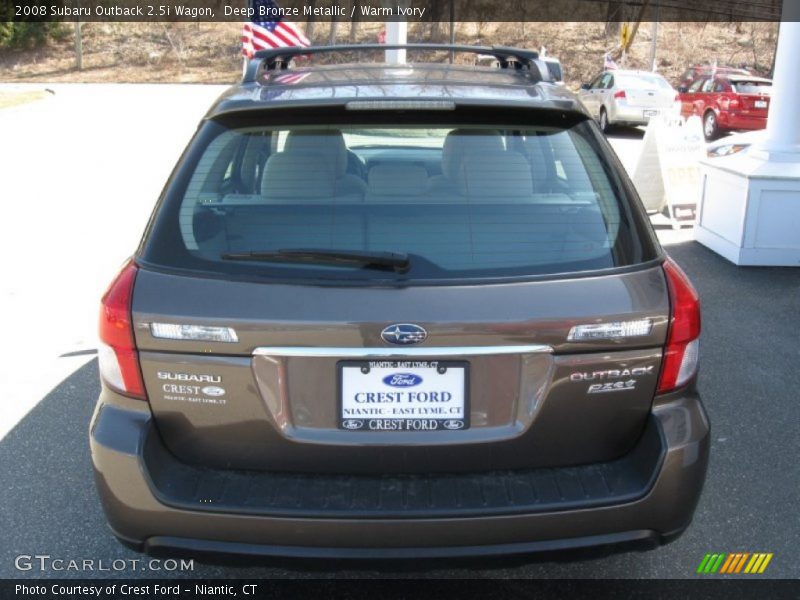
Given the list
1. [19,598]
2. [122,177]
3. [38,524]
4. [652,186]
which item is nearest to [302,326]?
[19,598]

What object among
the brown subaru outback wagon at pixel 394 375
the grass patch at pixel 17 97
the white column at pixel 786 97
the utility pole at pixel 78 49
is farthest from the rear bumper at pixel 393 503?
the utility pole at pixel 78 49

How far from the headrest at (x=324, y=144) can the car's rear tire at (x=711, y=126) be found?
19243 mm

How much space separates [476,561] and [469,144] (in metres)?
1.33

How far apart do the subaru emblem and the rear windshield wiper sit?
7.4 inches

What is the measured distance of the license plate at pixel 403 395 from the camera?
7.86 feet

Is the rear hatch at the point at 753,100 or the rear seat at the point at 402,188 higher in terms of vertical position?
the rear seat at the point at 402,188

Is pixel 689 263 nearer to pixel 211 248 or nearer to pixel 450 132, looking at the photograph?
pixel 450 132

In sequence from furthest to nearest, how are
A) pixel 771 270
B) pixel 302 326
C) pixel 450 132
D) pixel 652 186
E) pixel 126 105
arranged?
pixel 126 105 < pixel 652 186 < pixel 771 270 < pixel 450 132 < pixel 302 326

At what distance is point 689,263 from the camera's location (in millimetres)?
7605

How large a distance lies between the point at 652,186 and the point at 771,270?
3.04m

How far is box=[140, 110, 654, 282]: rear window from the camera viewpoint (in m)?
2.51

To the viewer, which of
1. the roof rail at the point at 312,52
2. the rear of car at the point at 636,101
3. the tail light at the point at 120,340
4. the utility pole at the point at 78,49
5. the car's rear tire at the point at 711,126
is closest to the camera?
the tail light at the point at 120,340

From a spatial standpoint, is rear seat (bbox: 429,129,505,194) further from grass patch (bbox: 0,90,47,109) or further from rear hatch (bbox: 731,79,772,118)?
grass patch (bbox: 0,90,47,109)

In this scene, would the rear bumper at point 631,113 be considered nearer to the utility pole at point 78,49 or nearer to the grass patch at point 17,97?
the grass patch at point 17,97
